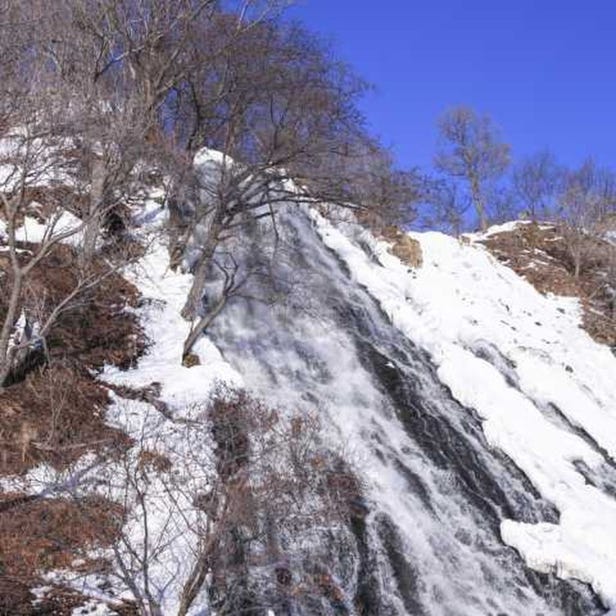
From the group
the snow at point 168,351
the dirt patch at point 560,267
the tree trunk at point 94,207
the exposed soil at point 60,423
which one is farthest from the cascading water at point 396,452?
the dirt patch at point 560,267

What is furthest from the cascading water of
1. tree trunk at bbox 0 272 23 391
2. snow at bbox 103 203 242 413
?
tree trunk at bbox 0 272 23 391

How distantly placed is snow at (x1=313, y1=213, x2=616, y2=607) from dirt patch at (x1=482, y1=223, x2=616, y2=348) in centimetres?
59

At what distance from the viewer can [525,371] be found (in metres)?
16.3

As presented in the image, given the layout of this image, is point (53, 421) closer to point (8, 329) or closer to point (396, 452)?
point (8, 329)

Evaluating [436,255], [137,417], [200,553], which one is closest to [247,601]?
[200,553]

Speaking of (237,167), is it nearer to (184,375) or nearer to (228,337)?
(228,337)

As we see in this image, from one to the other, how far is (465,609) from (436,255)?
549 inches

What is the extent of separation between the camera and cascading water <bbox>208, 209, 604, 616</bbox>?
9.52 m

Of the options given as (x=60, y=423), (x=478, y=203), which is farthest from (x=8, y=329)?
(x=478, y=203)

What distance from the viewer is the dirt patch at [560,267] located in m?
21.7

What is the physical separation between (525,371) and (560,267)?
1039 cm

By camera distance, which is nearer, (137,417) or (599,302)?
(137,417)

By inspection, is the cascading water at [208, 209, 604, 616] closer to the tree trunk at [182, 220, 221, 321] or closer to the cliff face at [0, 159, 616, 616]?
the cliff face at [0, 159, 616, 616]

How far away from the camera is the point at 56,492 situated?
8477 mm
